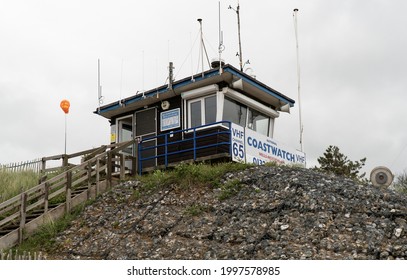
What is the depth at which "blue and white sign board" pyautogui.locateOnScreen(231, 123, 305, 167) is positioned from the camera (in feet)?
59.9

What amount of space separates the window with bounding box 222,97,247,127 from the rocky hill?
384 centimetres

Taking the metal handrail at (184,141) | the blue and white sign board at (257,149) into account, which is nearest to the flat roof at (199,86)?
the metal handrail at (184,141)

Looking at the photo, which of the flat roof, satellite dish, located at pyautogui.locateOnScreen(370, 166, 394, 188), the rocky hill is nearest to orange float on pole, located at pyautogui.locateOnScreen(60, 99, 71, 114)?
the flat roof

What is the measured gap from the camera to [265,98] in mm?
21344

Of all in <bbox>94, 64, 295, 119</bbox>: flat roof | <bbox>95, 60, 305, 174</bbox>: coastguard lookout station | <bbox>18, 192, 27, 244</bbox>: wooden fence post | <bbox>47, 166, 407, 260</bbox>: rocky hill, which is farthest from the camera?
<bbox>94, 64, 295, 119</bbox>: flat roof

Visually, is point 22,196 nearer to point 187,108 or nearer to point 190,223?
point 190,223

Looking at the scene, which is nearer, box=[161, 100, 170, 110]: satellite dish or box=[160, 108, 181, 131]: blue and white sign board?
box=[160, 108, 181, 131]: blue and white sign board

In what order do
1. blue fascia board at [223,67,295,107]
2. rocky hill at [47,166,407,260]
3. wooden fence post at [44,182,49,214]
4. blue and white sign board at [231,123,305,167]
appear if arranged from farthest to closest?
1. blue fascia board at [223,67,295,107]
2. blue and white sign board at [231,123,305,167]
3. wooden fence post at [44,182,49,214]
4. rocky hill at [47,166,407,260]

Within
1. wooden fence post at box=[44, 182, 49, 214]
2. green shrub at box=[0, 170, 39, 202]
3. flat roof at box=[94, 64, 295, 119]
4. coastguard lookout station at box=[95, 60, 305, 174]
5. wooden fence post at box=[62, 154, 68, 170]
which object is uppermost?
flat roof at box=[94, 64, 295, 119]

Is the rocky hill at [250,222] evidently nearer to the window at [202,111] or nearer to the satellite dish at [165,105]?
the window at [202,111]

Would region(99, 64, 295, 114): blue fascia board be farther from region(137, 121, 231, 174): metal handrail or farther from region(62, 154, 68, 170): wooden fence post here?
region(62, 154, 68, 170): wooden fence post

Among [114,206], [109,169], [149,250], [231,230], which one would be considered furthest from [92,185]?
[231,230]

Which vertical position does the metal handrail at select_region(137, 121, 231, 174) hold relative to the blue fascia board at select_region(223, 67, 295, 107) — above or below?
below

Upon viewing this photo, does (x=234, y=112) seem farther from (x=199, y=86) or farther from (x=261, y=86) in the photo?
(x=199, y=86)
